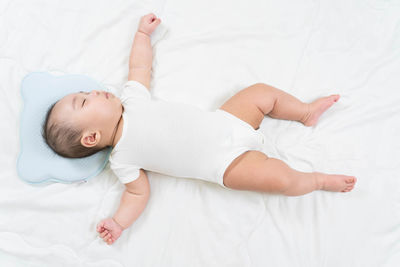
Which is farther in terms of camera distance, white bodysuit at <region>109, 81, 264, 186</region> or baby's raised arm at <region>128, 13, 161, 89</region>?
baby's raised arm at <region>128, 13, 161, 89</region>

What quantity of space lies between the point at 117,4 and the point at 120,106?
1.54ft

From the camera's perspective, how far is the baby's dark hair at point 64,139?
1063 mm

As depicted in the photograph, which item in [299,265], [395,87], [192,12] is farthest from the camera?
[192,12]

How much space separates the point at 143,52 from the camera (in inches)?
50.4

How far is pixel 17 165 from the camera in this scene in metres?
1.17

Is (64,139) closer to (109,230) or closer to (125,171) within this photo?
(125,171)

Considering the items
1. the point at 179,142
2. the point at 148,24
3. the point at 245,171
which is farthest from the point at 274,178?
the point at 148,24

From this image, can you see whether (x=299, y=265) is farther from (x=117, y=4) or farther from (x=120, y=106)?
(x=117, y=4)

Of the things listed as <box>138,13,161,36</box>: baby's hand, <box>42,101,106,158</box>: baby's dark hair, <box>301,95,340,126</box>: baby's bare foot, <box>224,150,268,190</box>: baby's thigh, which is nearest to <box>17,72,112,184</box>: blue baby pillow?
<box>42,101,106,158</box>: baby's dark hair

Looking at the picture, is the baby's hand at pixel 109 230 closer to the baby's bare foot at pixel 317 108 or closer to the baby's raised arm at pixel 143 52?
the baby's raised arm at pixel 143 52

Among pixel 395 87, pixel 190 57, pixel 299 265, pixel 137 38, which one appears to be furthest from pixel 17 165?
pixel 395 87

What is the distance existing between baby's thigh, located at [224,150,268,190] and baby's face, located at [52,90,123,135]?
418 millimetres

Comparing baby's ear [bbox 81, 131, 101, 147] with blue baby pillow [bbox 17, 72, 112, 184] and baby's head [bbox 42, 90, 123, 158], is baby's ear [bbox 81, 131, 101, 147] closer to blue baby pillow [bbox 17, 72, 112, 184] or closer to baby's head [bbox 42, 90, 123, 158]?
baby's head [bbox 42, 90, 123, 158]

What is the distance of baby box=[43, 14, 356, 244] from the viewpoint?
1.09 m
